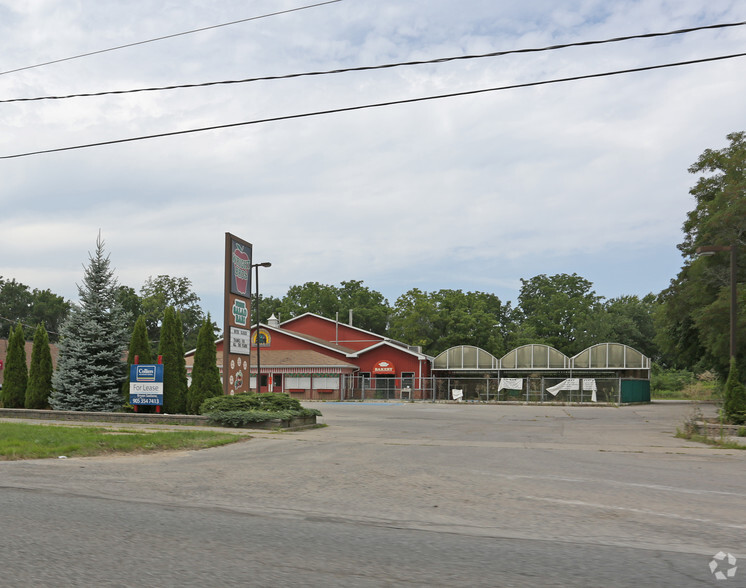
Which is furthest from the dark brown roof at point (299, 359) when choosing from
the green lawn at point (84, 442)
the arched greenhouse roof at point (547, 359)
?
the green lawn at point (84, 442)

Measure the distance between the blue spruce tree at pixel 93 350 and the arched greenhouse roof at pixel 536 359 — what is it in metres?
34.1

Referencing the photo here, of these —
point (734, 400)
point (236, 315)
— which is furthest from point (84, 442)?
point (734, 400)

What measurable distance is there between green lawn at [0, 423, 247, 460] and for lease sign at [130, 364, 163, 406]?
20.9 feet

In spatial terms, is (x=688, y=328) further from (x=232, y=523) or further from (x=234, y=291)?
(x=232, y=523)

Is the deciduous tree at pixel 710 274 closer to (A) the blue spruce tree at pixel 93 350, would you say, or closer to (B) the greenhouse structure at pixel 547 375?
(B) the greenhouse structure at pixel 547 375

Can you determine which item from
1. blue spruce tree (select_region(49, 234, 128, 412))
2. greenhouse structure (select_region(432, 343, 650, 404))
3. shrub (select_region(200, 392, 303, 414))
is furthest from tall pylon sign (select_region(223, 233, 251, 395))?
greenhouse structure (select_region(432, 343, 650, 404))

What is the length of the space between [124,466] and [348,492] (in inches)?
180

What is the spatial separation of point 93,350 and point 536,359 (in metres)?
36.1

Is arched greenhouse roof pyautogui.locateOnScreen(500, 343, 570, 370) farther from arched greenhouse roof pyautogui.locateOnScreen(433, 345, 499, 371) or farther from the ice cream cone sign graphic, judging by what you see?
the ice cream cone sign graphic

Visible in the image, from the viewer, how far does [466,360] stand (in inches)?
2180

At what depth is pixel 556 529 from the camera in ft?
21.9

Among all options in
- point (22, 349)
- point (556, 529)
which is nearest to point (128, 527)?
point (556, 529)

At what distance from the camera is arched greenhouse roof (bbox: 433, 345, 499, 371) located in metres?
54.6

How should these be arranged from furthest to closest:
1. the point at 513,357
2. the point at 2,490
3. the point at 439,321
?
the point at 439,321 → the point at 513,357 → the point at 2,490
